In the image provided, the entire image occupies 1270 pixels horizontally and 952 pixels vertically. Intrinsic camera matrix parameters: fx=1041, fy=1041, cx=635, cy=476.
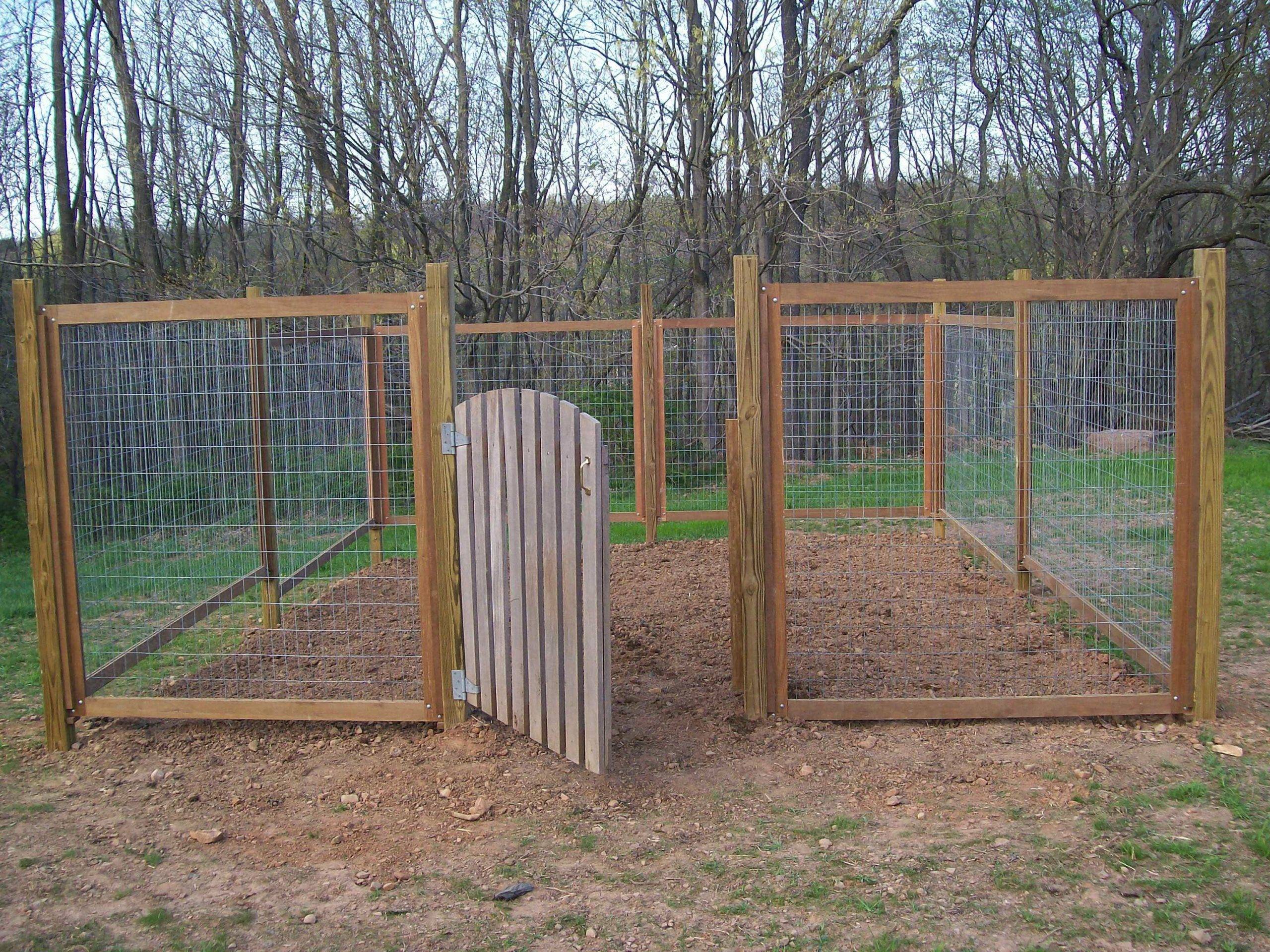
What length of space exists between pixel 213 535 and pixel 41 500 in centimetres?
116

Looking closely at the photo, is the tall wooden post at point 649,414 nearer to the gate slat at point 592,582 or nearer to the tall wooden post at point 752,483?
the tall wooden post at point 752,483

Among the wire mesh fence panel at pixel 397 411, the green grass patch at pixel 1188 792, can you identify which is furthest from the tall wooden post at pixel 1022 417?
the wire mesh fence panel at pixel 397 411

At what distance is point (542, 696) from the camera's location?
4242mm

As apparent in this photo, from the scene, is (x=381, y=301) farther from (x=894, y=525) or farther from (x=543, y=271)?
(x=543, y=271)

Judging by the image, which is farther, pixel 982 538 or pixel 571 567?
pixel 982 538

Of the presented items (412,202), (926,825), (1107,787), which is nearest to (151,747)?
(926,825)

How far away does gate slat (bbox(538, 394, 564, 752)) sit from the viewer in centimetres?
409

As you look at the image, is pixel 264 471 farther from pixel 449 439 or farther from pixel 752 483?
pixel 752 483

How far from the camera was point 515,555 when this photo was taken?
4312 millimetres

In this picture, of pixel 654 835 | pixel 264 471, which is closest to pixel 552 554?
pixel 654 835

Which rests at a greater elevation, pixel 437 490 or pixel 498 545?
pixel 437 490

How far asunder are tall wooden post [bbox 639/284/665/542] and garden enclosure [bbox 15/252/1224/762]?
1.52 meters

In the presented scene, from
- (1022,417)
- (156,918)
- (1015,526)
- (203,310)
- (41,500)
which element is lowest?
(156,918)

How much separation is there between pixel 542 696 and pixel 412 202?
8.60 metres
